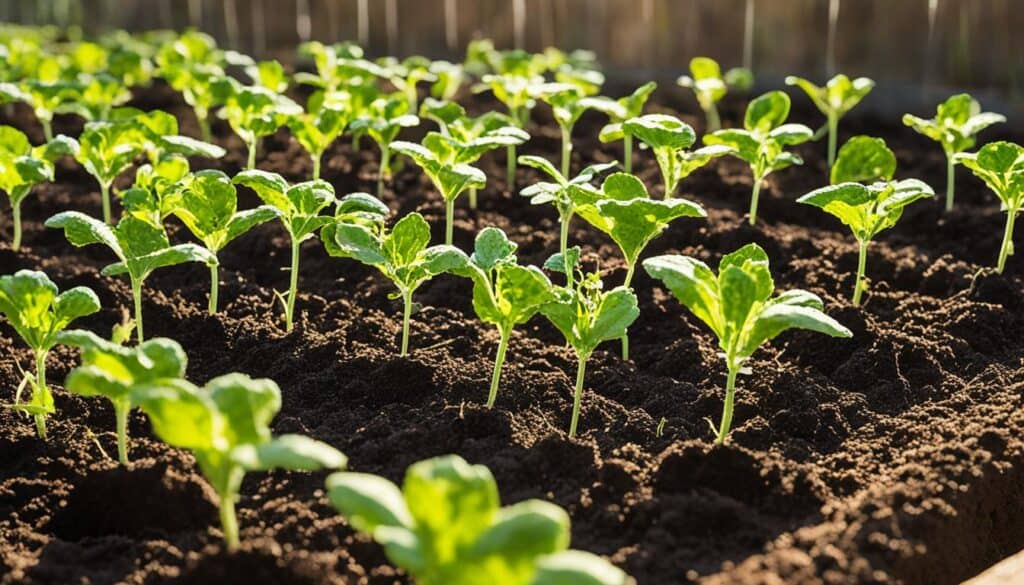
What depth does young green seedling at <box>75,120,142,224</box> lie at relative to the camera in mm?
3791

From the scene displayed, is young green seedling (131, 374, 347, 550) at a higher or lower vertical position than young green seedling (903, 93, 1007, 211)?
lower

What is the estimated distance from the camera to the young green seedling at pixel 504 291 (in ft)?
8.69

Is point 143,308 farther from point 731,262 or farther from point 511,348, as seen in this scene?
point 731,262

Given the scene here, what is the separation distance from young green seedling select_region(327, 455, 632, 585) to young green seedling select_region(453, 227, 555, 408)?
90 cm

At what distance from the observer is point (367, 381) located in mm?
3014

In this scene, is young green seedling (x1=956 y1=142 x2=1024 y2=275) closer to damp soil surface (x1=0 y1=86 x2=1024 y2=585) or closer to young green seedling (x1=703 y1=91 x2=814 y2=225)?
damp soil surface (x1=0 y1=86 x2=1024 y2=585)

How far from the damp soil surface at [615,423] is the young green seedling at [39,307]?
0.73 feet

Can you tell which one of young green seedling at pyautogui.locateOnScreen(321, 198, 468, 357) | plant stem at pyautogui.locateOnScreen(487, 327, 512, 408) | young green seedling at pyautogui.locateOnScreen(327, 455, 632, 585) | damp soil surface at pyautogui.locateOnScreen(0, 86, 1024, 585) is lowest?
damp soil surface at pyautogui.locateOnScreen(0, 86, 1024, 585)

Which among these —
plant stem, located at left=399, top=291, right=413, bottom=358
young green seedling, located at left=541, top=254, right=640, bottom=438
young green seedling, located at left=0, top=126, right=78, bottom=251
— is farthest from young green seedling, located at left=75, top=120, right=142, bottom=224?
young green seedling, located at left=541, top=254, right=640, bottom=438

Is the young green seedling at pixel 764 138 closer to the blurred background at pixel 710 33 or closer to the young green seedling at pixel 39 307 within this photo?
the blurred background at pixel 710 33

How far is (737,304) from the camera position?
2457 millimetres

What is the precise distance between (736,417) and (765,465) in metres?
0.36

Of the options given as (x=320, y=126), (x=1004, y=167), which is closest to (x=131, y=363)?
(x=320, y=126)

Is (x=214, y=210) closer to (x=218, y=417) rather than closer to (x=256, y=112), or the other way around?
(x=256, y=112)
